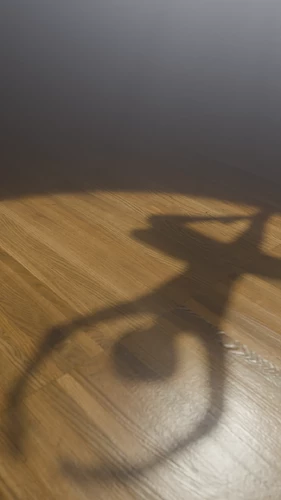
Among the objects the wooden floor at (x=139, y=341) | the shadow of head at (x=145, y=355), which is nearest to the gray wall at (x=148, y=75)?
the wooden floor at (x=139, y=341)

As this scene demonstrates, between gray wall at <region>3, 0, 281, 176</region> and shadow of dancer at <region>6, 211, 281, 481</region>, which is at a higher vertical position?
gray wall at <region>3, 0, 281, 176</region>

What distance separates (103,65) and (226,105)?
2.09 feet

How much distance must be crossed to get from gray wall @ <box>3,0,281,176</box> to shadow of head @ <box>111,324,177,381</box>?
2.63 ft

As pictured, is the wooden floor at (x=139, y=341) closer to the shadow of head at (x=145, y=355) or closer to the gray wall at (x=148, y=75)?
the shadow of head at (x=145, y=355)

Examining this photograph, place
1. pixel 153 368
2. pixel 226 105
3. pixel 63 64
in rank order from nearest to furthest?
pixel 153 368 → pixel 226 105 → pixel 63 64

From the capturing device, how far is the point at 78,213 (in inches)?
60.7

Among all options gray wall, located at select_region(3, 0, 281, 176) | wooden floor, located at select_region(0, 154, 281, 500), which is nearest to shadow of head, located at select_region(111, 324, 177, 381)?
wooden floor, located at select_region(0, 154, 281, 500)

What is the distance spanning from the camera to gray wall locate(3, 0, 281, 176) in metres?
1.99

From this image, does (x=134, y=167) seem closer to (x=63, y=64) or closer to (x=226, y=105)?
(x=226, y=105)

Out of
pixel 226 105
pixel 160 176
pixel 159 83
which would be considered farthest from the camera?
pixel 159 83

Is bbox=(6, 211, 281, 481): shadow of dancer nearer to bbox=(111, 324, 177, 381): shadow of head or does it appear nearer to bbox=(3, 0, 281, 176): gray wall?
bbox=(111, 324, 177, 381): shadow of head

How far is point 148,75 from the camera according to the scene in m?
2.55

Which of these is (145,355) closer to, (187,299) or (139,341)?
(139,341)

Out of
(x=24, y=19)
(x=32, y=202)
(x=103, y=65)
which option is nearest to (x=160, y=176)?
(x=32, y=202)
